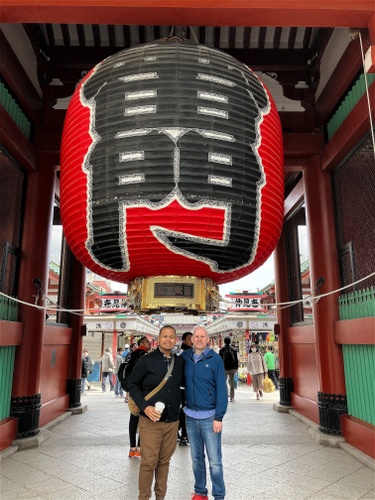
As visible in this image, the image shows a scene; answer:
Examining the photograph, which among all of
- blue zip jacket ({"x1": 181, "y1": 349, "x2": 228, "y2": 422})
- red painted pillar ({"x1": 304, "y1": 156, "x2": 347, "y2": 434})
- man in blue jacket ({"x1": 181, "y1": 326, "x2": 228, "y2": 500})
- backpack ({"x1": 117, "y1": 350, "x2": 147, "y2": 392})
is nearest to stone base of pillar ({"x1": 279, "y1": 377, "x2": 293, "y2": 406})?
red painted pillar ({"x1": 304, "y1": 156, "x2": 347, "y2": 434})

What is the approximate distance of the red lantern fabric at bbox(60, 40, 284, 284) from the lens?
286 centimetres

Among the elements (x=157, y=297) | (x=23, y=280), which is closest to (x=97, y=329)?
(x=23, y=280)

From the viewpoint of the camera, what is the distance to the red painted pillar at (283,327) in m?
8.37

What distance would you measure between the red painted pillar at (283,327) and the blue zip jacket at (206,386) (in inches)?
206

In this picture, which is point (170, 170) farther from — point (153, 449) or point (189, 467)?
point (189, 467)

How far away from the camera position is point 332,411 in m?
5.53

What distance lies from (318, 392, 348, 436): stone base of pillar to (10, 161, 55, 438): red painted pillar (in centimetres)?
413

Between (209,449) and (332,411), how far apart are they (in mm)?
3068

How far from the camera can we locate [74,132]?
10.9ft

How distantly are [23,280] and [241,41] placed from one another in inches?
199

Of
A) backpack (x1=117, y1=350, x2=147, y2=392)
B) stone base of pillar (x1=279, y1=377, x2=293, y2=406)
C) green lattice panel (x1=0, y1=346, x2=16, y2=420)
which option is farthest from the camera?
stone base of pillar (x1=279, y1=377, x2=293, y2=406)

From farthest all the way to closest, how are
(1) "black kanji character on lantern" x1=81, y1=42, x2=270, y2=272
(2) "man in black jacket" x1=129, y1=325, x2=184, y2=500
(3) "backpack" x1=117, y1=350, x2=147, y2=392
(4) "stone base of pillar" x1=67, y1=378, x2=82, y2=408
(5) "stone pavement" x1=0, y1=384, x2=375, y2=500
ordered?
(4) "stone base of pillar" x1=67, y1=378, x2=82, y2=408 < (3) "backpack" x1=117, y1=350, x2=147, y2=392 < (5) "stone pavement" x1=0, y1=384, x2=375, y2=500 < (2) "man in black jacket" x1=129, y1=325, x2=184, y2=500 < (1) "black kanji character on lantern" x1=81, y1=42, x2=270, y2=272

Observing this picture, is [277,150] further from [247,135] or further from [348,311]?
[348,311]

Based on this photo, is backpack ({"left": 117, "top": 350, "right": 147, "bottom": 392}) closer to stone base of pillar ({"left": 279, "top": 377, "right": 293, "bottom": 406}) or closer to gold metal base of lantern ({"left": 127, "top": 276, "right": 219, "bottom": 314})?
gold metal base of lantern ({"left": 127, "top": 276, "right": 219, "bottom": 314})
